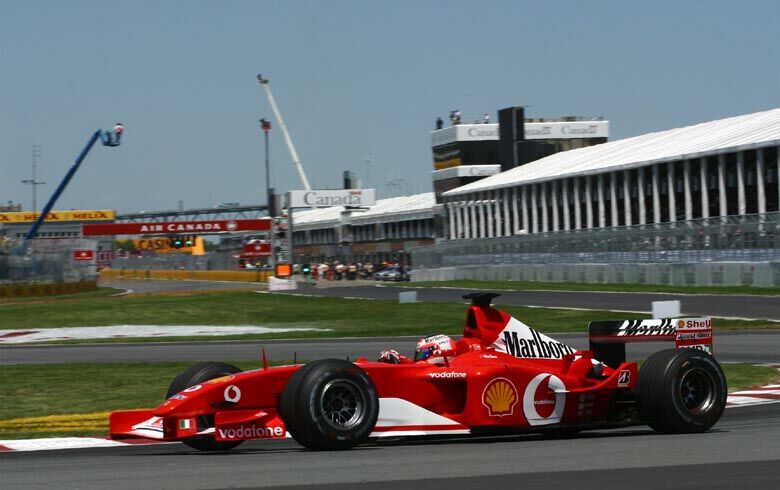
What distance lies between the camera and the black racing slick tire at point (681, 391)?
1031 cm

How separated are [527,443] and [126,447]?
141 inches

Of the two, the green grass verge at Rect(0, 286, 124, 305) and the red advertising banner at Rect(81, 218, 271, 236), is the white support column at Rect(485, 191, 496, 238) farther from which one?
the green grass verge at Rect(0, 286, 124, 305)

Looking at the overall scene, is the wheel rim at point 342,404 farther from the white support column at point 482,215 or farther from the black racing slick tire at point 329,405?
the white support column at point 482,215

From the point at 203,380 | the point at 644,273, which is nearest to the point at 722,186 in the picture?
the point at 644,273

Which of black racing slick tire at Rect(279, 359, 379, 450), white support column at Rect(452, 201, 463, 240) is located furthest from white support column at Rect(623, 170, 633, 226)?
black racing slick tire at Rect(279, 359, 379, 450)

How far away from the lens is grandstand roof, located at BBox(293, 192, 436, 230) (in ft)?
377

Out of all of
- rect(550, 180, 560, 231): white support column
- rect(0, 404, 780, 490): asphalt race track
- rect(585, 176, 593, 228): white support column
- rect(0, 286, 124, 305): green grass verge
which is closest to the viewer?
rect(0, 404, 780, 490): asphalt race track

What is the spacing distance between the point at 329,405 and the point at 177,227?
254 feet

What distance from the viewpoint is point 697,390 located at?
10617 millimetres

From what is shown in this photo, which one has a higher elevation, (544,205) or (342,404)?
(544,205)

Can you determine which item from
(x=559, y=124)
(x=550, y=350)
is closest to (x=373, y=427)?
(x=550, y=350)

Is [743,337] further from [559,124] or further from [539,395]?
[559,124]

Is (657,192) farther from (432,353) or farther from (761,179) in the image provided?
(432,353)

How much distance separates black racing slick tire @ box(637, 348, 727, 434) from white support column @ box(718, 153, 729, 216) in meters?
43.7
